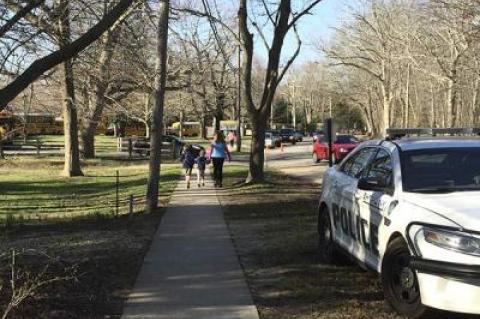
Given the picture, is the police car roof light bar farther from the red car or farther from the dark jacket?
the red car

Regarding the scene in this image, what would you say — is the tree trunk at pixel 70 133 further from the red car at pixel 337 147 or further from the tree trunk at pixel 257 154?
the red car at pixel 337 147

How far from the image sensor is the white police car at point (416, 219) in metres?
5.07

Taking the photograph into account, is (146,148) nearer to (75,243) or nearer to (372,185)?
(75,243)

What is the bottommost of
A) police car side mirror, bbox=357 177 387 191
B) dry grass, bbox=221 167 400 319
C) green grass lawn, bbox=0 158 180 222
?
green grass lawn, bbox=0 158 180 222

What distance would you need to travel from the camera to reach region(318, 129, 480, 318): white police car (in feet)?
16.6

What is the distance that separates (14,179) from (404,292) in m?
23.3

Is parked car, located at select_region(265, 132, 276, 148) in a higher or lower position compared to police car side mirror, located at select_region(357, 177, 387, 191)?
lower

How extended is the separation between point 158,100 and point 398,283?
873 centimetres

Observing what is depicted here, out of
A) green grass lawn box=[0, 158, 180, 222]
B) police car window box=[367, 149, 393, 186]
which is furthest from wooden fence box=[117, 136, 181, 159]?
police car window box=[367, 149, 393, 186]

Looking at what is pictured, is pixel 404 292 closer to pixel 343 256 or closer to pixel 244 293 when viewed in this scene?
pixel 244 293

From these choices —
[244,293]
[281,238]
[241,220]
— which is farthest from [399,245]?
[241,220]

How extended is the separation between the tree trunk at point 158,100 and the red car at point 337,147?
774 inches

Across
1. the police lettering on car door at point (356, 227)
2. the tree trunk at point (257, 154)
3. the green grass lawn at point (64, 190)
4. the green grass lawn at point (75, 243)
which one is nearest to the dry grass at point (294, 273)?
the police lettering on car door at point (356, 227)

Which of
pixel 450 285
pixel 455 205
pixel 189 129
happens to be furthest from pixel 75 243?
pixel 189 129
